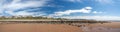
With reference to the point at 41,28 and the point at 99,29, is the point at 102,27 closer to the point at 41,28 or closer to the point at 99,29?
the point at 99,29

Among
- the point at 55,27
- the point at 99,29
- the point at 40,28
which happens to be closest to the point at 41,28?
the point at 40,28

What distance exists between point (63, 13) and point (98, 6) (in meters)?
0.41

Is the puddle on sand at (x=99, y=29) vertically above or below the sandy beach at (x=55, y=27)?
below

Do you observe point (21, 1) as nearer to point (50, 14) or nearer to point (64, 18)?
point (50, 14)

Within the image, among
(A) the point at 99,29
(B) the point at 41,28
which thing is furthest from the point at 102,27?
(B) the point at 41,28

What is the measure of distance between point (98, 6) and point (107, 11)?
0.39 feet

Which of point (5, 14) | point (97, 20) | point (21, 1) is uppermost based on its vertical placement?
point (21, 1)

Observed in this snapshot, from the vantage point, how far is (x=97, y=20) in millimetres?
1814

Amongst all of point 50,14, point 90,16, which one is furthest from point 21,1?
point 90,16

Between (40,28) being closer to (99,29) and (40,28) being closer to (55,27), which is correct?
(55,27)

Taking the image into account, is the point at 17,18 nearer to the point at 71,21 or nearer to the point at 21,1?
the point at 21,1

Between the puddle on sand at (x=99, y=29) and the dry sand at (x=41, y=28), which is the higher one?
the dry sand at (x=41, y=28)

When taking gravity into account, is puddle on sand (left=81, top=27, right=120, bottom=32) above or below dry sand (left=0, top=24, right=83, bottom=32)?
below

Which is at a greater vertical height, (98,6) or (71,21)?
(98,6)
